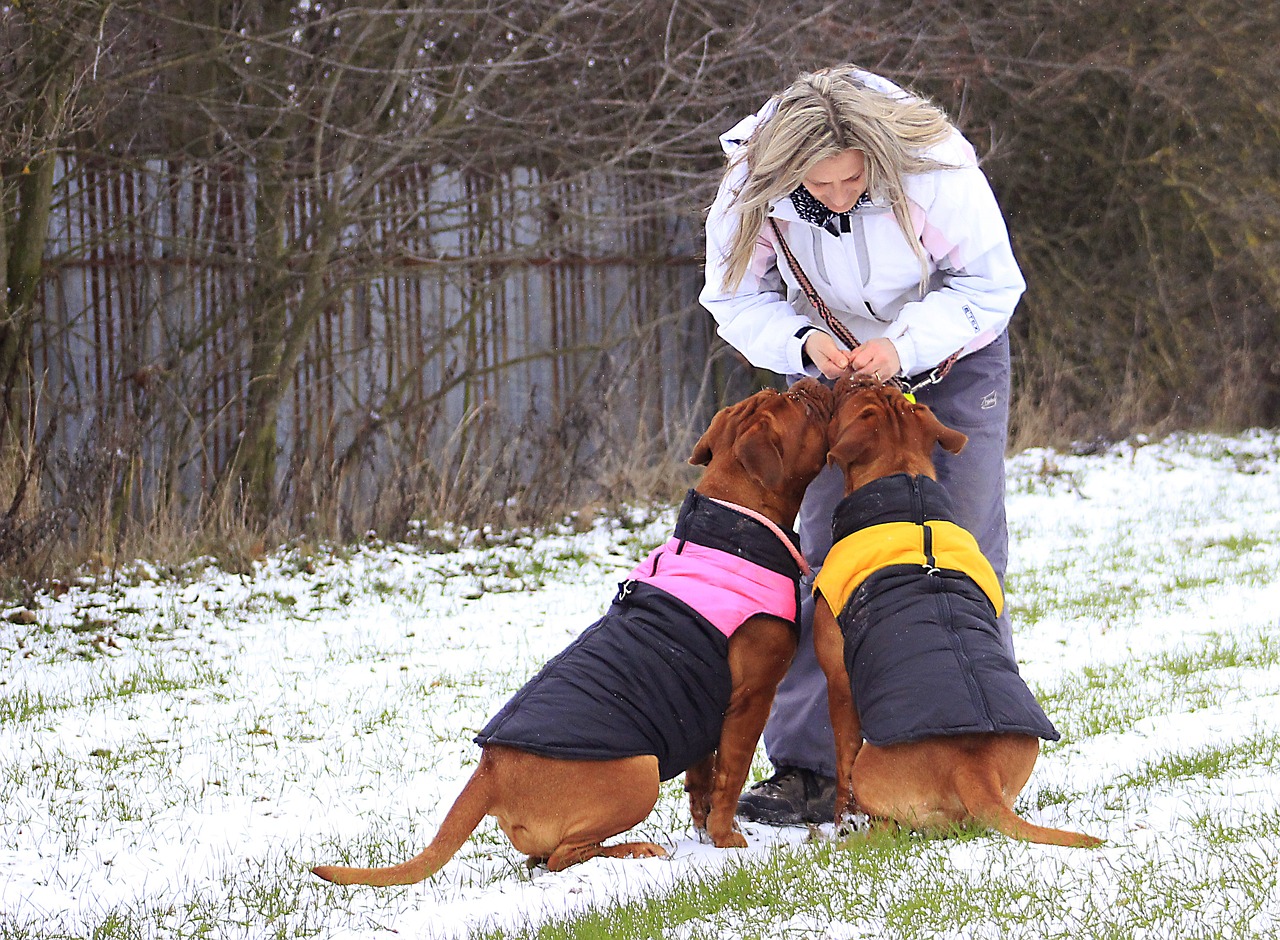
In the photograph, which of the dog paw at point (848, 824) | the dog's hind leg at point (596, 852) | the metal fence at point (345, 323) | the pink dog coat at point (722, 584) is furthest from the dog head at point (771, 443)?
the metal fence at point (345, 323)

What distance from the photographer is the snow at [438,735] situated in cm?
293

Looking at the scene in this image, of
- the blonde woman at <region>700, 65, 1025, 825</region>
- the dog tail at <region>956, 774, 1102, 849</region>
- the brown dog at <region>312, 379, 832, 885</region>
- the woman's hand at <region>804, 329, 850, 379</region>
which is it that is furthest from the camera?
the woman's hand at <region>804, 329, 850, 379</region>

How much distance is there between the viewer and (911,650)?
307 centimetres

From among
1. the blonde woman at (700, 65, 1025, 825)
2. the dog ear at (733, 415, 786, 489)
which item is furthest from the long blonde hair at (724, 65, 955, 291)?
the dog ear at (733, 415, 786, 489)

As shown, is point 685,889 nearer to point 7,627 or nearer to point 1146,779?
point 1146,779

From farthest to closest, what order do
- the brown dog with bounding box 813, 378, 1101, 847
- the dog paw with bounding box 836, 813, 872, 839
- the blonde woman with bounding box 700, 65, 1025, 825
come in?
the blonde woman with bounding box 700, 65, 1025, 825 → the dog paw with bounding box 836, 813, 872, 839 → the brown dog with bounding box 813, 378, 1101, 847

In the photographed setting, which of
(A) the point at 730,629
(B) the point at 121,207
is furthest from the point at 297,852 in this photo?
(B) the point at 121,207

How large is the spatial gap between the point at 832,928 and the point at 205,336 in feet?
26.1

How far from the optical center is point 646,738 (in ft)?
10.4

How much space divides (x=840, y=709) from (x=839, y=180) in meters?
1.45

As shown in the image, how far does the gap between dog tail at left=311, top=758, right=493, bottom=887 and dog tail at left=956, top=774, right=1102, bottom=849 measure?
1.10 meters

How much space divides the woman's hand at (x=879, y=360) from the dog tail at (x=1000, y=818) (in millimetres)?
1171

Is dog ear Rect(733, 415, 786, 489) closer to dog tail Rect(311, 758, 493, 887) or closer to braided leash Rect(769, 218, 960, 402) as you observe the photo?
braided leash Rect(769, 218, 960, 402)

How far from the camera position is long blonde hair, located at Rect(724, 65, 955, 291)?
140 inches
